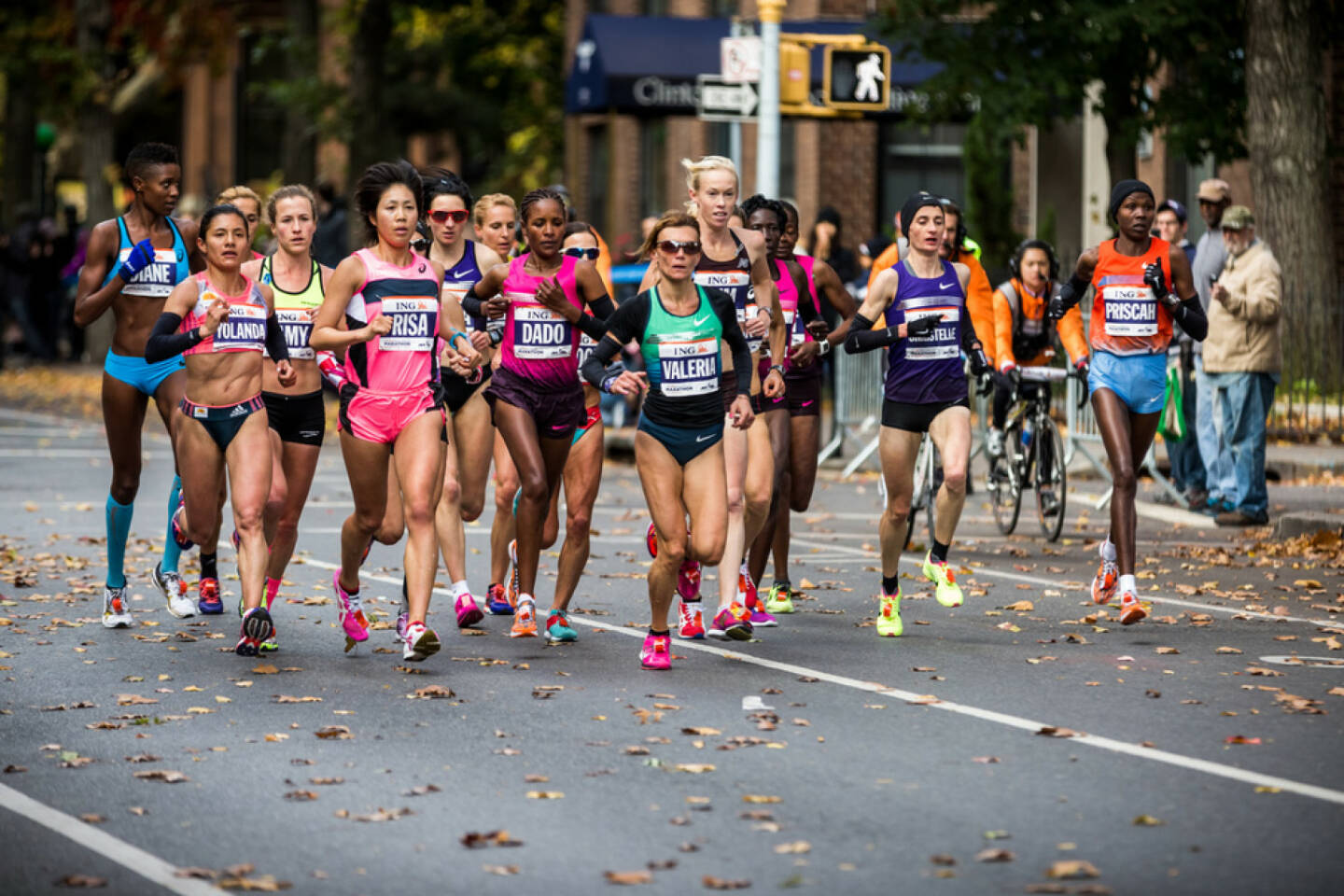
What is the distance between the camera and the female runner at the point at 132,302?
10.6m

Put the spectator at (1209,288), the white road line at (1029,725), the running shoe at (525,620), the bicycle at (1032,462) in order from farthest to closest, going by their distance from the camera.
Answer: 1. the spectator at (1209,288)
2. the bicycle at (1032,462)
3. the running shoe at (525,620)
4. the white road line at (1029,725)

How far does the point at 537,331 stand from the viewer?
1012cm

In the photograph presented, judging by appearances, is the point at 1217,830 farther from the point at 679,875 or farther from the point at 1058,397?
the point at 1058,397

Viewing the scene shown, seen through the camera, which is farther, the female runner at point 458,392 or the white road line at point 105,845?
the female runner at point 458,392

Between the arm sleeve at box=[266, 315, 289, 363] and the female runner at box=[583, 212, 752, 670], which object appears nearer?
the female runner at box=[583, 212, 752, 670]

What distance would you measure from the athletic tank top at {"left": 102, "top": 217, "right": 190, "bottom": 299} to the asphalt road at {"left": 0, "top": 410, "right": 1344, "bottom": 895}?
163 centimetres

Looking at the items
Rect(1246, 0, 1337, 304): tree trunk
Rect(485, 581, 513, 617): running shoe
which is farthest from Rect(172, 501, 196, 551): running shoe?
Rect(1246, 0, 1337, 304): tree trunk

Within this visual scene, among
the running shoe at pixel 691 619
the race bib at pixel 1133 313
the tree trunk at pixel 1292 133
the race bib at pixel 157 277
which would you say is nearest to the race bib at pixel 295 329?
the race bib at pixel 157 277

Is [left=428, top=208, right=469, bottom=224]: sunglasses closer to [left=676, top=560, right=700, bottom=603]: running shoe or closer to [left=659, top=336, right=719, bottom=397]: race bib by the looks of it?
[left=659, top=336, right=719, bottom=397]: race bib

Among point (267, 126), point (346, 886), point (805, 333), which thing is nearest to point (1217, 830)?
point (346, 886)

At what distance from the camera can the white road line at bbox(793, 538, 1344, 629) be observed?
11008mm

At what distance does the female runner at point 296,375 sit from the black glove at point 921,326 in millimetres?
2745

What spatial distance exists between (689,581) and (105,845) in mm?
3932

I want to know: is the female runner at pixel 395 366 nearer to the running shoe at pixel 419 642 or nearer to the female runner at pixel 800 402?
the running shoe at pixel 419 642
